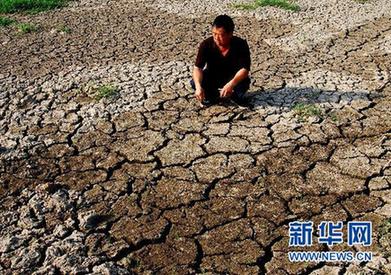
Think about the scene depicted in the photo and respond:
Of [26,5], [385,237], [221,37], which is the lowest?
[385,237]

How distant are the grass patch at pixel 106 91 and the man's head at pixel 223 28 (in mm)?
1305

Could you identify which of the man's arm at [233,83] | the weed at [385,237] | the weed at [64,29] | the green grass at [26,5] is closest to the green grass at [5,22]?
the green grass at [26,5]

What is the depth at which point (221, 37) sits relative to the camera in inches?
159

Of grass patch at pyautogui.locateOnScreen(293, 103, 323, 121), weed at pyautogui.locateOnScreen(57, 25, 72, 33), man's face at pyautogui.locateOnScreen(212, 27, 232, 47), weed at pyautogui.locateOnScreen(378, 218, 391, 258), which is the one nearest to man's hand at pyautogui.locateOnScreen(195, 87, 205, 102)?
man's face at pyautogui.locateOnScreen(212, 27, 232, 47)

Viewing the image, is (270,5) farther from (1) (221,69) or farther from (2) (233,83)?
(2) (233,83)

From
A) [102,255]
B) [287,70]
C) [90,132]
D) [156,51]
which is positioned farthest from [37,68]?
[102,255]

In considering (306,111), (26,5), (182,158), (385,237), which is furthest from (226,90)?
(26,5)

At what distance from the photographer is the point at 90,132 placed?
4.11 m

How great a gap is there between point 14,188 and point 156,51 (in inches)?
124

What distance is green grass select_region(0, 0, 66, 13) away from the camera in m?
8.25

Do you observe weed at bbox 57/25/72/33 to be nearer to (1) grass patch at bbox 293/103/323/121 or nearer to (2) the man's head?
(2) the man's head

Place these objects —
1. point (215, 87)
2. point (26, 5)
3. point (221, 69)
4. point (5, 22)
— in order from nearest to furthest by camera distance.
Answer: point (221, 69)
point (215, 87)
point (5, 22)
point (26, 5)

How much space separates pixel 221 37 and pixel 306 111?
1.04 meters

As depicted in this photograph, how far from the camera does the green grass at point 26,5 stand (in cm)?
825
